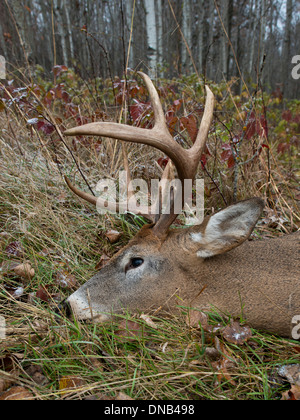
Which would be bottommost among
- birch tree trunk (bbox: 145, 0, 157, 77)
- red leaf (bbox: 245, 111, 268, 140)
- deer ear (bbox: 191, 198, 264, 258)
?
deer ear (bbox: 191, 198, 264, 258)

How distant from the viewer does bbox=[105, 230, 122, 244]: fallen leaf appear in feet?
11.4

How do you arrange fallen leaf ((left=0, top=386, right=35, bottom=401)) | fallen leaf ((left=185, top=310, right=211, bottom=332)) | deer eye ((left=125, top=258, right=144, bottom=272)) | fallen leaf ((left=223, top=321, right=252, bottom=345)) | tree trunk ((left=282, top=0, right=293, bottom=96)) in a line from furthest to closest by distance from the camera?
tree trunk ((left=282, top=0, right=293, bottom=96)) → deer eye ((left=125, top=258, right=144, bottom=272)) → fallen leaf ((left=185, top=310, right=211, bottom=332)) → fallen leaf ((left=223, top=321, right=252, bottom=345)) → fallen leaf ((left=0, top=386, right=35, bottom=401))

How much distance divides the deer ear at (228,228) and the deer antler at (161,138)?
0.31m

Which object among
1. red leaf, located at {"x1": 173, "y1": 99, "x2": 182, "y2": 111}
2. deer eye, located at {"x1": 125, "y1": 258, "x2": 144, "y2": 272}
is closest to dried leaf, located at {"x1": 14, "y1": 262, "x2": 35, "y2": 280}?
deer eye, located at {"x1": 125, "y1": 258, "x2": 144, "y2": 272}

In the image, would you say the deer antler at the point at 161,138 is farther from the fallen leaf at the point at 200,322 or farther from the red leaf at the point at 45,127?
the red leaf at the point at 45,127

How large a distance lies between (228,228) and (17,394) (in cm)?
155

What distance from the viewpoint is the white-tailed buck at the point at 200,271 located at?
2.35 meters

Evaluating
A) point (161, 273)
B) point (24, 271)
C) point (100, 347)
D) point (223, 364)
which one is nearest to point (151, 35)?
point (24, 271)

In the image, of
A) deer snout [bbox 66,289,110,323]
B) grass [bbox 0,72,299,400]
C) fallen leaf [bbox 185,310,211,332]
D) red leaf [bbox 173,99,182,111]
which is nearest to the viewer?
grass [bbox 0,72,299,400]

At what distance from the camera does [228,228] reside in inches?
94.2

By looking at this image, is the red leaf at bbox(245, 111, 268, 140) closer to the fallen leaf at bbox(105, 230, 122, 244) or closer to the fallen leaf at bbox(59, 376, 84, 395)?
the fallen leaf at bbox(105, 230, 122, 244)

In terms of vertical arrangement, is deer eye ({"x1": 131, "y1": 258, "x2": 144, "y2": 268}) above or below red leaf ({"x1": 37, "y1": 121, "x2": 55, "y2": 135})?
below

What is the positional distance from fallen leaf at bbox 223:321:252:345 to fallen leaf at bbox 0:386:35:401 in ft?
3.81

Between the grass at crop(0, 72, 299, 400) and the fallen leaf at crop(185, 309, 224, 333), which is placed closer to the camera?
the grass at crop(0, 72, 299, 400)
